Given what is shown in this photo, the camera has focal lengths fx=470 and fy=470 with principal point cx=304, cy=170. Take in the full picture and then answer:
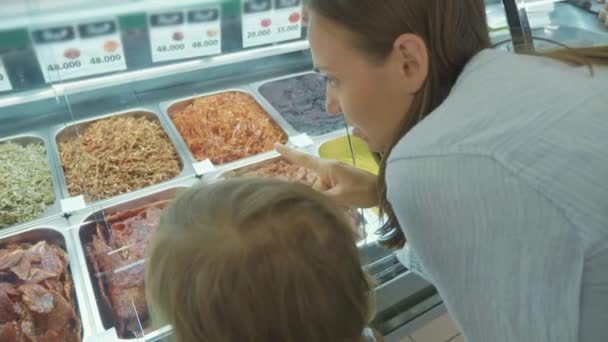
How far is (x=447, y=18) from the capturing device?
98cm

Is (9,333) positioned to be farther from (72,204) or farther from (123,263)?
(72,204)

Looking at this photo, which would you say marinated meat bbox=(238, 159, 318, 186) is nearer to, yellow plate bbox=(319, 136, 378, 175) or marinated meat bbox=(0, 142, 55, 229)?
yellow plate bbox=(319, 136, 378, 175)

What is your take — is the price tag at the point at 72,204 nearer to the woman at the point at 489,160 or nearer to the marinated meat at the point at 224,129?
the marinated meat at the point at 224,129

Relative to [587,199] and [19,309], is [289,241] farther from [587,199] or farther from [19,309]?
[19,309]

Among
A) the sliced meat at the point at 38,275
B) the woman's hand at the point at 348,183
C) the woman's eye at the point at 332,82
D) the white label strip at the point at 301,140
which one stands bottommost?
the sliced meat at the point at 38,275

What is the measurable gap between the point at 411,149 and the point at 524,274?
0.28 metres

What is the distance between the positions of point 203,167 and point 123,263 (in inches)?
21.3

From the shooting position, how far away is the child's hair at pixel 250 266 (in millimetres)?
709

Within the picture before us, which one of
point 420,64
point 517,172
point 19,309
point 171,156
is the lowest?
point 19,309

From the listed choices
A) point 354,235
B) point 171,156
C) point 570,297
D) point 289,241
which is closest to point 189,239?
point 289,241

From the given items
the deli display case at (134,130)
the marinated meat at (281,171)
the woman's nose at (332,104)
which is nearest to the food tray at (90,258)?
the deli display case at (134,130)

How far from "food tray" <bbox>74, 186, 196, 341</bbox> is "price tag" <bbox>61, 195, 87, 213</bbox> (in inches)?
1.4

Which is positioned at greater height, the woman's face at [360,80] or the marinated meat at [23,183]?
the woman's face at [360,80]

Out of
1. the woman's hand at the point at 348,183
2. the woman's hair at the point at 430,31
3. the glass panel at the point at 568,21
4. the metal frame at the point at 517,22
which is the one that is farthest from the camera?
the glass panel at the point at 568,21
